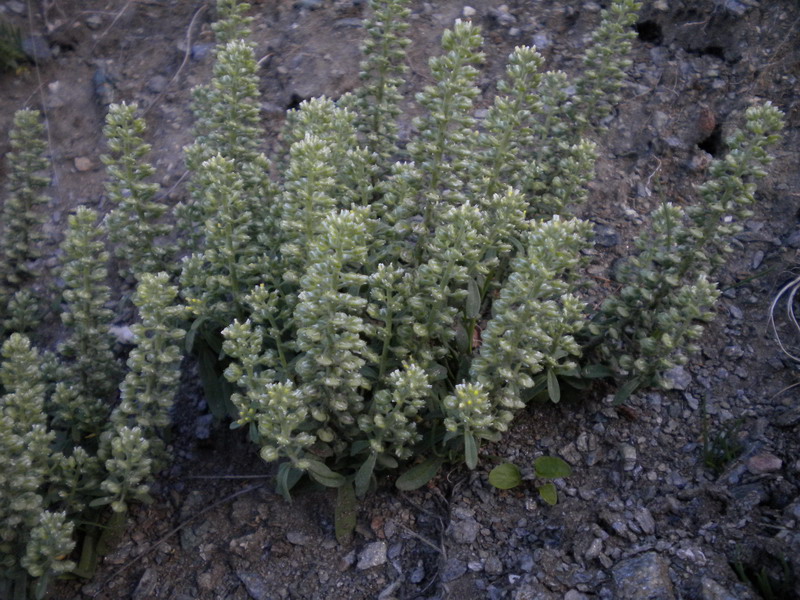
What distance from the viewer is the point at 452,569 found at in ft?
11.9

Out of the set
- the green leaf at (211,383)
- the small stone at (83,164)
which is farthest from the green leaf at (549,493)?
the small stone at (83,164)

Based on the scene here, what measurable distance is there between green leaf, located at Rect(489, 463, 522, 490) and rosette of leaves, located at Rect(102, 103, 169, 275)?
6.94 ft

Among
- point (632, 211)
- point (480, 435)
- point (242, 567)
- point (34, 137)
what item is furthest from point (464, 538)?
point (34, 137)

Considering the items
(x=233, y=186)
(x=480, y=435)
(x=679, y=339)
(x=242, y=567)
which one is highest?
(x=233, y=186)

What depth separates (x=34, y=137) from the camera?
479cm

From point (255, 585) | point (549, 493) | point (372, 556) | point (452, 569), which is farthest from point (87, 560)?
point (549, 493)

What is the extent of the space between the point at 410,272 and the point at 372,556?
1.42 meters

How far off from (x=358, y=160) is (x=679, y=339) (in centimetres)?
180

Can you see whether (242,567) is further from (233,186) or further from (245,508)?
(233,186)

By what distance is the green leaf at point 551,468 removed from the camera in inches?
150

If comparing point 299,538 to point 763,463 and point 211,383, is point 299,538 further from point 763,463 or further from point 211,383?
point 763,463

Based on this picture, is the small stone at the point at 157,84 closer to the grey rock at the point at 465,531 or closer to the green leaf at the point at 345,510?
the green leaf at the point at 345,510

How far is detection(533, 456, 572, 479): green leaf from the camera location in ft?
12.5

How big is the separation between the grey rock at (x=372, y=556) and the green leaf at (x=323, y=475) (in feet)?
1.23
